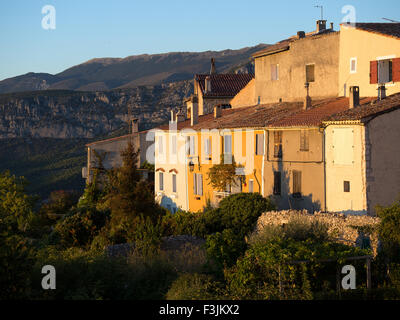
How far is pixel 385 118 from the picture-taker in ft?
91.5

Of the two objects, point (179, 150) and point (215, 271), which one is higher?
point (179, 150)

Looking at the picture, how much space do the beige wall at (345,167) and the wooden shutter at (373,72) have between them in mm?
5888

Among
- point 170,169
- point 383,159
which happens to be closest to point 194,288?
point 383,159

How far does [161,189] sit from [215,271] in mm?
29433

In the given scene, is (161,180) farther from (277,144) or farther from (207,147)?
(277,144)

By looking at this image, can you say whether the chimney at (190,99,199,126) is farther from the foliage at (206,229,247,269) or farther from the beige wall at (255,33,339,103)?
the foliage at (206,229,247,269)

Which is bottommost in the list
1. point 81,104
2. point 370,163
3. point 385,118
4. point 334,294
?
point 334,294

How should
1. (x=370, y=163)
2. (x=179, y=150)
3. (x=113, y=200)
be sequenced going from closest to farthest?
(x=370, y=163)
(x=113, y=200)
(x=179, y=150)

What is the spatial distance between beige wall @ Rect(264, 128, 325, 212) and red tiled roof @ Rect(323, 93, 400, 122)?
1.59m

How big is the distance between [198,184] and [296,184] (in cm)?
992

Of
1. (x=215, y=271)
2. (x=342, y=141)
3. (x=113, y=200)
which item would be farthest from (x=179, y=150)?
(x=215, y=271)

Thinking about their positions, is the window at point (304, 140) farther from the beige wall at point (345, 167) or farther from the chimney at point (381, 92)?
the chimney at point (381, 92)

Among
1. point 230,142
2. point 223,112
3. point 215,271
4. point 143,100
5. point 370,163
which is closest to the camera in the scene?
point 215,271
